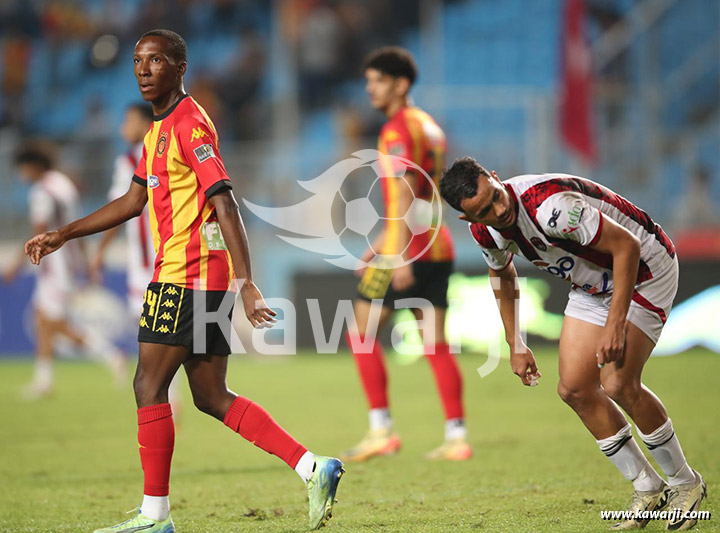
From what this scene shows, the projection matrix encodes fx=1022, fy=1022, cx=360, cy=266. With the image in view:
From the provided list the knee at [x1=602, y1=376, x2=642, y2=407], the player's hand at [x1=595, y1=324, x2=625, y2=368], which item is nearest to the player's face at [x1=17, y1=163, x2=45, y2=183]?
the knee at [x1=602, y1=376, x2=642, y2=407]

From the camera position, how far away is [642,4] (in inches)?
738

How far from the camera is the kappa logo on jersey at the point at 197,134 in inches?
182

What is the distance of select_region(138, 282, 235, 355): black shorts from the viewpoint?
465cm

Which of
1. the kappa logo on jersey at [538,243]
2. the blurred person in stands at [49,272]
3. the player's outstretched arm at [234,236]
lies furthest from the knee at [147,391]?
the blurred person in stands at [49,272]

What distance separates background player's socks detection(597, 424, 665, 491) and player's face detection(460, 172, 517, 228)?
1.12 metres

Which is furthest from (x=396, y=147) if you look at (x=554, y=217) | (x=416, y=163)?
(x=554, y=217)

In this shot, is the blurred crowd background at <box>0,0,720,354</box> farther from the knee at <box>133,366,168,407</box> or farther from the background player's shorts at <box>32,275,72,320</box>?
the knee at <box>133,366,168,407</box>

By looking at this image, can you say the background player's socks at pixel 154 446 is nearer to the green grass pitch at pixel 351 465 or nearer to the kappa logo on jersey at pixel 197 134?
the green grass pitch at pixel 351 465

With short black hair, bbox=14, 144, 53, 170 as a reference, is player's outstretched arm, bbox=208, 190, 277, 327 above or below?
below

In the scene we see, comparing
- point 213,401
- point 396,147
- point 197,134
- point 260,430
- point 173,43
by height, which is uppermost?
point 173,43

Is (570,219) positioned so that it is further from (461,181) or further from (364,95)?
(364,95)

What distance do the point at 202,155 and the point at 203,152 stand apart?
0.05ft

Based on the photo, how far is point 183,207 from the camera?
4.70m

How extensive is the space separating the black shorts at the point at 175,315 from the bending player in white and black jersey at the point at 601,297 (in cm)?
120
